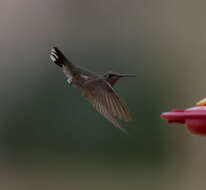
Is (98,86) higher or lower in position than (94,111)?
lower

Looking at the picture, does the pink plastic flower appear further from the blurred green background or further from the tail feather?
the blurred green background

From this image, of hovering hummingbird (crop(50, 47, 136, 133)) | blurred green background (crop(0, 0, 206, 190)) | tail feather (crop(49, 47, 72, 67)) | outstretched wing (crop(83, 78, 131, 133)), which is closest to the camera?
outstretched wing (crop(83, 78, 131, 133))

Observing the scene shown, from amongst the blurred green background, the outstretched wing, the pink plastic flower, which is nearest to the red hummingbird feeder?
the pink plastic flower

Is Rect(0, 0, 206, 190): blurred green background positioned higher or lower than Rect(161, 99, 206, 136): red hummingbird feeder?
higher

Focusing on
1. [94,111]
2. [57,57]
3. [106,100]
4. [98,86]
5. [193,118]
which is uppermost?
[94,111]

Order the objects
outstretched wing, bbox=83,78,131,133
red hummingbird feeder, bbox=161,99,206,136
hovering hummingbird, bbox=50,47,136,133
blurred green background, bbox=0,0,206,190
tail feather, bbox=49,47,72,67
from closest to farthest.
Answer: red hummingbird feeder, bbox=161,99,206,136 < outstretched wing, bbox=83,78,131,133 < hovering hummingbird, bbox=50,47,136,133 < tail feather, bbox=49,47,72,67 < blurred green background, bbox=0,0,206,190

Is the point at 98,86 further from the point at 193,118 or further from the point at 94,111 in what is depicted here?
the point at 94,111

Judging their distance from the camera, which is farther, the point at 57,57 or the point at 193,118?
the point at 57,57

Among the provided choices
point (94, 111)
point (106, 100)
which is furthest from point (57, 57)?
point (94, 111)

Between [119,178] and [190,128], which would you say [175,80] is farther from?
[190,128]
